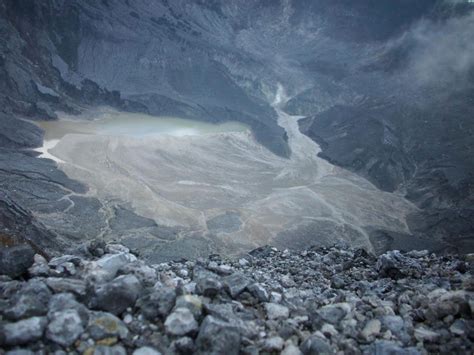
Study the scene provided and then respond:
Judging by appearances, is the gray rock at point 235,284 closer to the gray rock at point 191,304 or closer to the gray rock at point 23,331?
the gray rock at point 191,304

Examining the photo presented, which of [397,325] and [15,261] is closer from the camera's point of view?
[397,325]

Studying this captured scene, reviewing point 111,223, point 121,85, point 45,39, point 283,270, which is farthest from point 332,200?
point 45,39

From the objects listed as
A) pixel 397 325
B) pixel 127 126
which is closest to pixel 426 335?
pixel 397 325

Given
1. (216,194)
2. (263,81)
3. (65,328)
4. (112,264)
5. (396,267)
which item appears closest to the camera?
(65,328)

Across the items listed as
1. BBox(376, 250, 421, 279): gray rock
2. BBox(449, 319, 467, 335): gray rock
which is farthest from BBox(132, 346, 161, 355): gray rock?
BBox(376, 250, 421, 279): gray rock

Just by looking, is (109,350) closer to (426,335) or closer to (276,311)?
(276,311)

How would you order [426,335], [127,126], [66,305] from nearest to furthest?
[66,305] → [426,335] → [127,126]

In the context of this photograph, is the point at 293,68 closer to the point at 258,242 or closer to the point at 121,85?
the point at 121,85

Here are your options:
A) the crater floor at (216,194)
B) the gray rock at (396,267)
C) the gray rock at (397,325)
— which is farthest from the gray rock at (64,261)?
the crater floor at (216,194)
